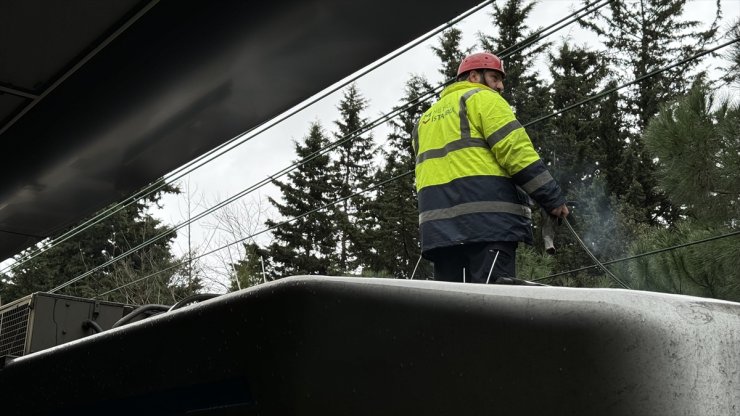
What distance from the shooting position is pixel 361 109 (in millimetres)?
36406

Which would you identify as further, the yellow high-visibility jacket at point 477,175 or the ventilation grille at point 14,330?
the yellow high-visibility jacket at point 477,175

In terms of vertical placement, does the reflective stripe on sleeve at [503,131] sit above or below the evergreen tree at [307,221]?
below

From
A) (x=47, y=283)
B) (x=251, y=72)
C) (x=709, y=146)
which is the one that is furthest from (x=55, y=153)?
(x=47, y=283)

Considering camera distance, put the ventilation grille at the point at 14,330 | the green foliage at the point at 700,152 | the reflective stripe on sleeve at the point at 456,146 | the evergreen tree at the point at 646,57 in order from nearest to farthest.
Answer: the ventilation grille at the point at 14,330 < the reflective stripe on sleeve at the point at 456,146 < the green foliage at the point at 700,152 < the evergreen tree at the point at 646,57

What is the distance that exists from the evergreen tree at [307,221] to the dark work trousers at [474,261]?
26.9 meters

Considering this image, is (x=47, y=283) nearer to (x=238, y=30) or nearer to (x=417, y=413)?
(x=238, y=30)

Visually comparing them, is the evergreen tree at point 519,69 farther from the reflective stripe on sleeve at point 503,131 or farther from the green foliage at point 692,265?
the reflective stripe on sleeve at point 503,131

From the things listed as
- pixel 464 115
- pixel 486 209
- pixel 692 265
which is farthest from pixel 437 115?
pixel 692 265

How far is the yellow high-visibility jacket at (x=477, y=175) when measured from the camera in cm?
360

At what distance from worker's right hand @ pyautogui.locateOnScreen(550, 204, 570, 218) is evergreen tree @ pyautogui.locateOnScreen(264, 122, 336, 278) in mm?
27079

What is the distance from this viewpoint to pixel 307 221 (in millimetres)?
33031

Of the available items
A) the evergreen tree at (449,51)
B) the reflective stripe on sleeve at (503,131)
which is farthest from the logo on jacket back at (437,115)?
the evergreen tree at (449,51)

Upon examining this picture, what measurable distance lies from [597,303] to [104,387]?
99cm

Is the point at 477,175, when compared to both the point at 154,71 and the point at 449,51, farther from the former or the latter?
the point at 449,51
